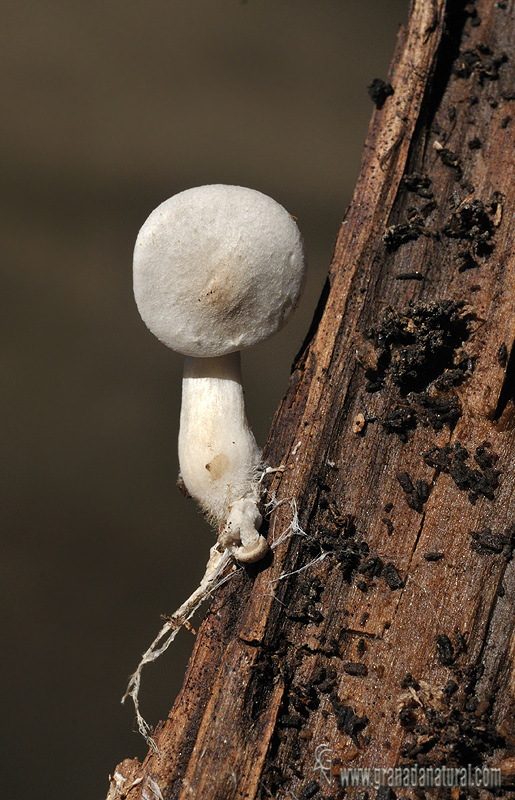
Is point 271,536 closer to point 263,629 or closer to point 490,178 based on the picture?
point 263,629

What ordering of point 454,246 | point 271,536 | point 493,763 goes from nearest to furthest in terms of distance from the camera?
point 493,763, point 271,536, point 454,246

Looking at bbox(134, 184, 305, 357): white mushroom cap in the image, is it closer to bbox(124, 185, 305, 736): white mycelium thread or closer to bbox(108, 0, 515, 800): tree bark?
bbox(124, 185, 305, 736): white mycelium thread

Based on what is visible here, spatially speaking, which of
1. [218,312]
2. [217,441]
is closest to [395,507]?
[217,441]

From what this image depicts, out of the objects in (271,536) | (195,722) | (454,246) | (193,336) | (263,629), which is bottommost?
(195,722)

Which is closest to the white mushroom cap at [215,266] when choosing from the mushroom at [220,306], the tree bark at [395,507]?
the mushroom at [220,306]

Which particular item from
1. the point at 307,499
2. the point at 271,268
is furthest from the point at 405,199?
the point at 307,499

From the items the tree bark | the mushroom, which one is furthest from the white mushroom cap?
the tree bark

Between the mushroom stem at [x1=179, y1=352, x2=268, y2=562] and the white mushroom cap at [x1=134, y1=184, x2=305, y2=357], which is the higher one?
the white mushroom cap at [x1=134, y1=184, x2=305, y2=357]
